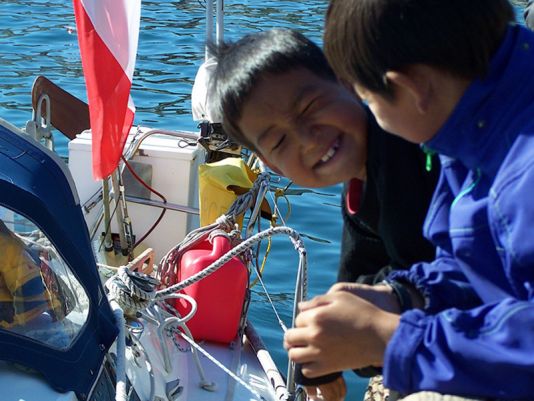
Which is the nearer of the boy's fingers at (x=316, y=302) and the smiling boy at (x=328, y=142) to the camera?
the boy's fingers at (x=316, y=302)

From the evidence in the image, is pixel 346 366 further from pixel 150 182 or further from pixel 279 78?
pixel 150 182

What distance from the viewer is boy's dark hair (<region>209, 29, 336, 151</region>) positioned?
1.57 m

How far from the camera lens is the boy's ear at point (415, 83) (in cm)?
111

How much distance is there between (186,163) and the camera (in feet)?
13.0

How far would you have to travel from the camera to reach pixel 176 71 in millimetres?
9148

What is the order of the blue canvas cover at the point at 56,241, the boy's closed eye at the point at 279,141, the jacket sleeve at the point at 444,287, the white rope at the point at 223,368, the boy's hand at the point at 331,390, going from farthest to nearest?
1. the white rope at the point at 223,368
2. the blue canvas cover at the point at 56,241
3. the boy's closed eye at the point at 279,141
4. the boy's hand at the point at 331,390
5. the jacket sleeve at the point at 444,287

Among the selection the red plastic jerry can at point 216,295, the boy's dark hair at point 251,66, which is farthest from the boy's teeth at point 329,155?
the red plastic jerry can at point 216,295

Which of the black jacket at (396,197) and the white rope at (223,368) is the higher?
the black jacket at (396,197)

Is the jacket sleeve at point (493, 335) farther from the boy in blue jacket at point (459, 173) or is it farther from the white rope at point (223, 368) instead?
the white rope at point (223, 368)

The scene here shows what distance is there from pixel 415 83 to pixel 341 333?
302 millimetres

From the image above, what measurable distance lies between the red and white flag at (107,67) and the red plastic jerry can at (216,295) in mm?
431

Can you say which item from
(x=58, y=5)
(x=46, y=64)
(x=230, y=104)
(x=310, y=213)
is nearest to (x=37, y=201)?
(x=230, y=104)

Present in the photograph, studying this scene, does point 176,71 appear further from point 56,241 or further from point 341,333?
point 341,333

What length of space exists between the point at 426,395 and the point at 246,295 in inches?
80.0
